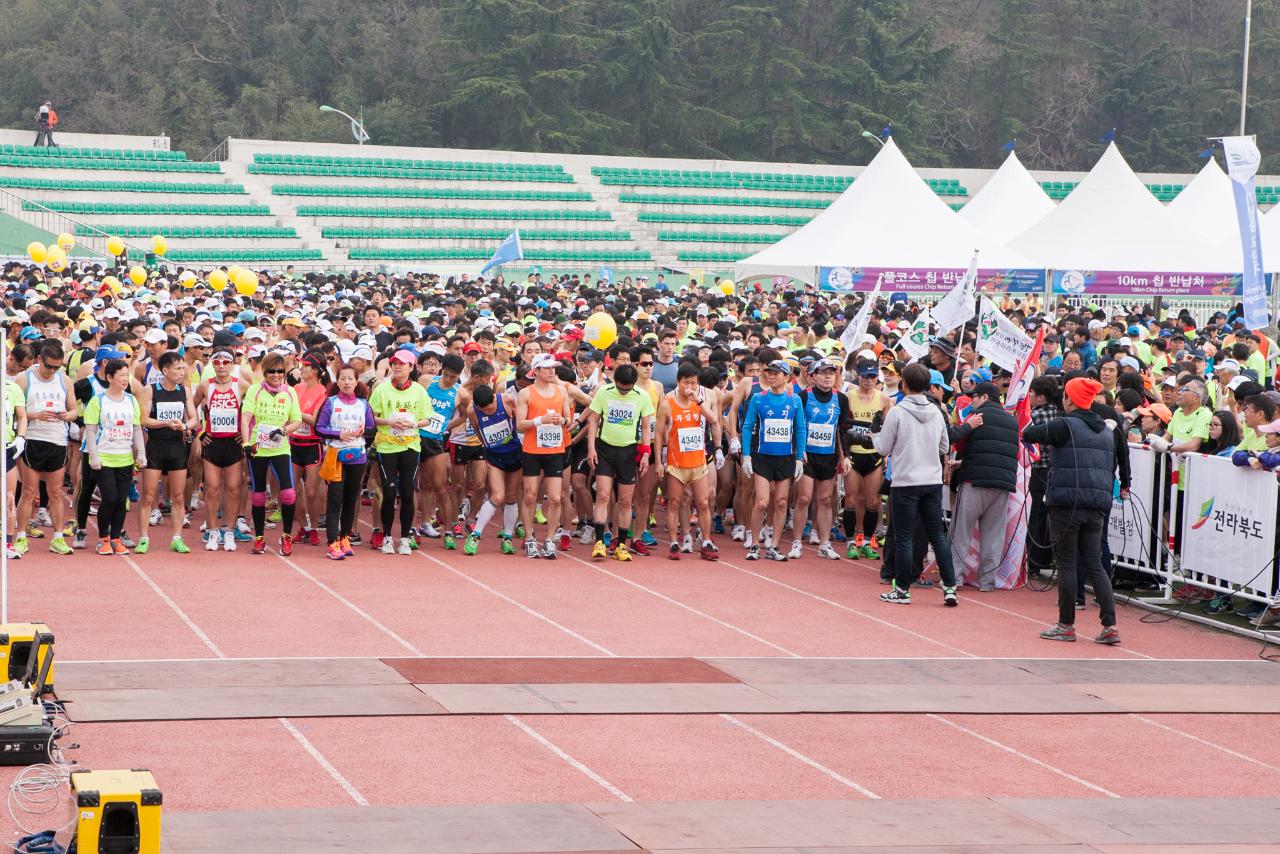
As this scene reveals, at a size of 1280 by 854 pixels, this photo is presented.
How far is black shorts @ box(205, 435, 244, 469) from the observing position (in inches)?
523

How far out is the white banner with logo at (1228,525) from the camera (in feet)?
38.0

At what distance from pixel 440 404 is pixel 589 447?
1.35 m

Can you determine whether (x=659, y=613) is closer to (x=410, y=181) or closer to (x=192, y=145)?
(x=410, y=181)

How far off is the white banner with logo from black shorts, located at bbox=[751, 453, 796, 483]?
10.7 ft

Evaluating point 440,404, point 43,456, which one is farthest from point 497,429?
point 43,456

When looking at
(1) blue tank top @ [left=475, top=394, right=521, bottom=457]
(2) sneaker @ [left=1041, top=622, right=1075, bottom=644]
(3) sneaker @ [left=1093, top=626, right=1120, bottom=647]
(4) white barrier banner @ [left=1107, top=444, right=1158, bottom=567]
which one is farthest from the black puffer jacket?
(1) blue tank top @ [left=475, top=394, right=521, bottom=457]

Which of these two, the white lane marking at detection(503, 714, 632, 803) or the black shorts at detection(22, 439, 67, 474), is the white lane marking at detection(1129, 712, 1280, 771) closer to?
the white lane marking at detection(503, 714, 632, 803)

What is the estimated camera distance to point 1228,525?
39.2 feet

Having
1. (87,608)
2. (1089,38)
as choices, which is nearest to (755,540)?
(87,608)

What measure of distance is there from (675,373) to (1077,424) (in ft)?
15.7

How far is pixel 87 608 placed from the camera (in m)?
11.1

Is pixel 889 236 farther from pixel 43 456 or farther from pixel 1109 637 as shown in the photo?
pixel 43 456

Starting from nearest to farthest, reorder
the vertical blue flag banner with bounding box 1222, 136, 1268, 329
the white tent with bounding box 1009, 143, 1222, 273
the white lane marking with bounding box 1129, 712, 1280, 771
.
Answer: the white lane marking with bounding box 1129, 712, 1280, 771, the vertical blue flag banner with bounding box 1222, 136, 1268, 329, the white tent with bounding box 1009, 143, 1222, 273

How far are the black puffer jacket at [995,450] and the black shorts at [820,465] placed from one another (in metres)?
1.48
